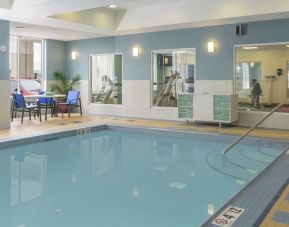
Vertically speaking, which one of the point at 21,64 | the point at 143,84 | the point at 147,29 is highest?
the point at 147,29

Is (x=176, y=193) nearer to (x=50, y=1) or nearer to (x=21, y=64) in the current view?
(x=50, y=1)

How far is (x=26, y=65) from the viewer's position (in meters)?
11.9

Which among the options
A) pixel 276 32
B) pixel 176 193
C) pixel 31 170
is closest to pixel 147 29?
pixel 276 32

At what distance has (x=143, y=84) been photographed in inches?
426

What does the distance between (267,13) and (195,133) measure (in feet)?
10.0

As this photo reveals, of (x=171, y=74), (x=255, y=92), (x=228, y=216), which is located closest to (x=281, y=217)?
(x=228, y=216)

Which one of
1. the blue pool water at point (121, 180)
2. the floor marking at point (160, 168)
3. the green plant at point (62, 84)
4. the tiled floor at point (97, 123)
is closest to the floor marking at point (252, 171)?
the blue pool water at point (121, 180)

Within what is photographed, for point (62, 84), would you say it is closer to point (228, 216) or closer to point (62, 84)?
point (62, 84)

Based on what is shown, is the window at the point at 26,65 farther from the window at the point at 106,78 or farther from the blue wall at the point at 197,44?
the window at the point at 106,78

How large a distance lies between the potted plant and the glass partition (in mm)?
5984

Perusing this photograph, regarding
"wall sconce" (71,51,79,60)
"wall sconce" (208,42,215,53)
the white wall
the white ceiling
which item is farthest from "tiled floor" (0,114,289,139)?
"wall sconce" (71,51,79,60)

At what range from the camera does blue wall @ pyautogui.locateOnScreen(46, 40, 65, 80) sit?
12.3 m

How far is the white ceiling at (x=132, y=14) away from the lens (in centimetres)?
721

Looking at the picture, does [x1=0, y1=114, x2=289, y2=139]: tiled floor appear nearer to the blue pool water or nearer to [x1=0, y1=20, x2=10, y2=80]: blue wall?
the blue pool water
